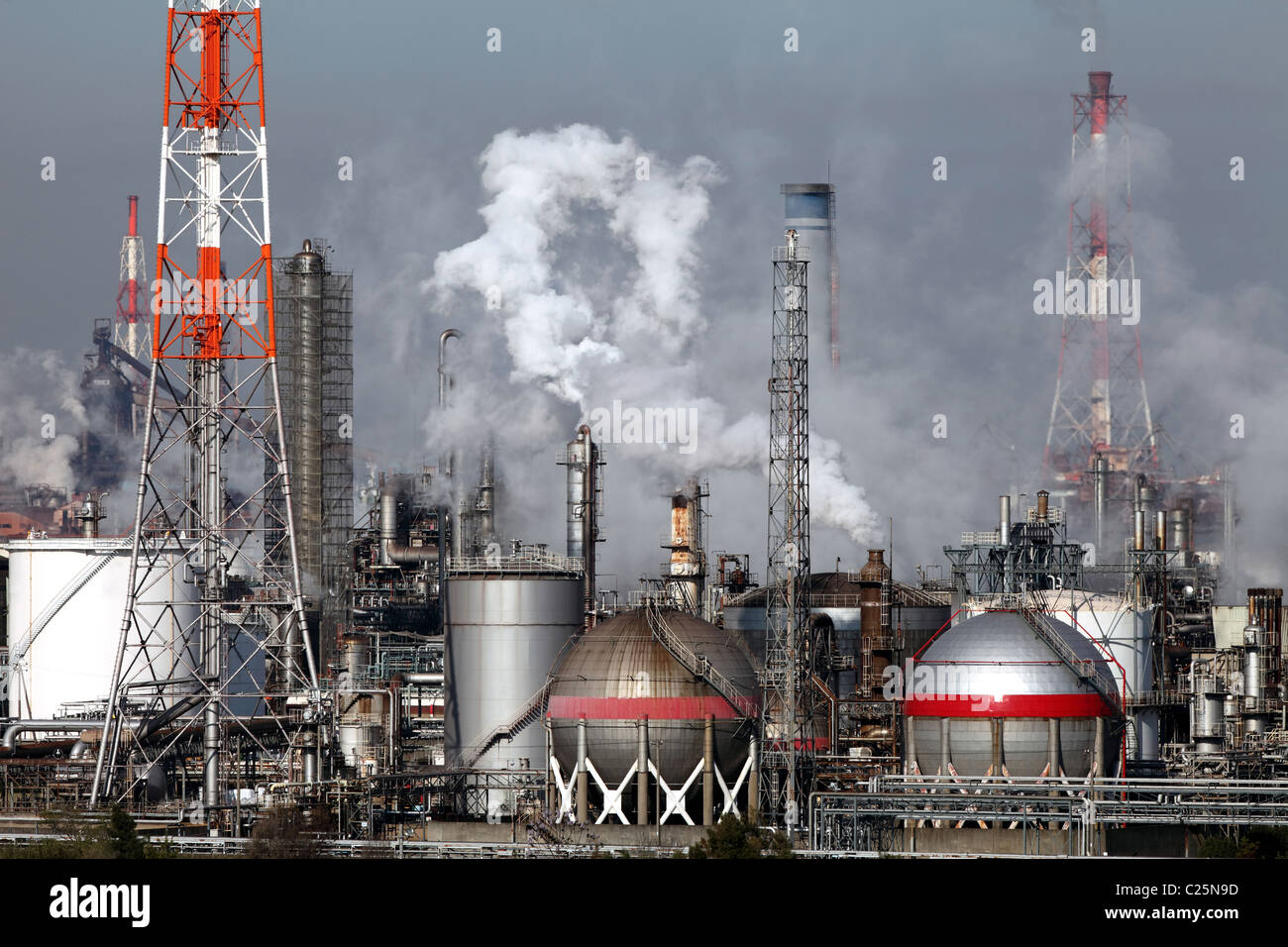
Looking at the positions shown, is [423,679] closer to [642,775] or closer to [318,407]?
[642,775]

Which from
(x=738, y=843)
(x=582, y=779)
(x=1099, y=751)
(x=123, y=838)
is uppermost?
(x=1099, y=751)

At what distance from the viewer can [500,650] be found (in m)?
68.9

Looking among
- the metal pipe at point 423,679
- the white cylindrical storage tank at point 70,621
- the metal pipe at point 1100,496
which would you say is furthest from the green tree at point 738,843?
the metal pipe at point 1100,496

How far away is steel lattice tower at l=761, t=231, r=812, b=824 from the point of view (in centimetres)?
6250

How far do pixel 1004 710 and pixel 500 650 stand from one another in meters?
16.4

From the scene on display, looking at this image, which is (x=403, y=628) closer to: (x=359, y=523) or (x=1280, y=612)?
(x=359, y=523)

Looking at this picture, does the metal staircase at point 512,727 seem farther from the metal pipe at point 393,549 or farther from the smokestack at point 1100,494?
the smokestack at point 1100,494

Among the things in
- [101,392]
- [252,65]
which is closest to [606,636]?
[252,65]

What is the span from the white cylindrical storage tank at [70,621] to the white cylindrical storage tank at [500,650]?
9.66 metres

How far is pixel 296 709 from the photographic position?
67.9 metres

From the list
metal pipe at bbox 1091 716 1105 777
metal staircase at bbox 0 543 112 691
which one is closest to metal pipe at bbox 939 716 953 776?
metal pipe at bbox 1091 716 1105 777

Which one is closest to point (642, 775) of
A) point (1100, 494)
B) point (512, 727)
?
point (512, 727)
